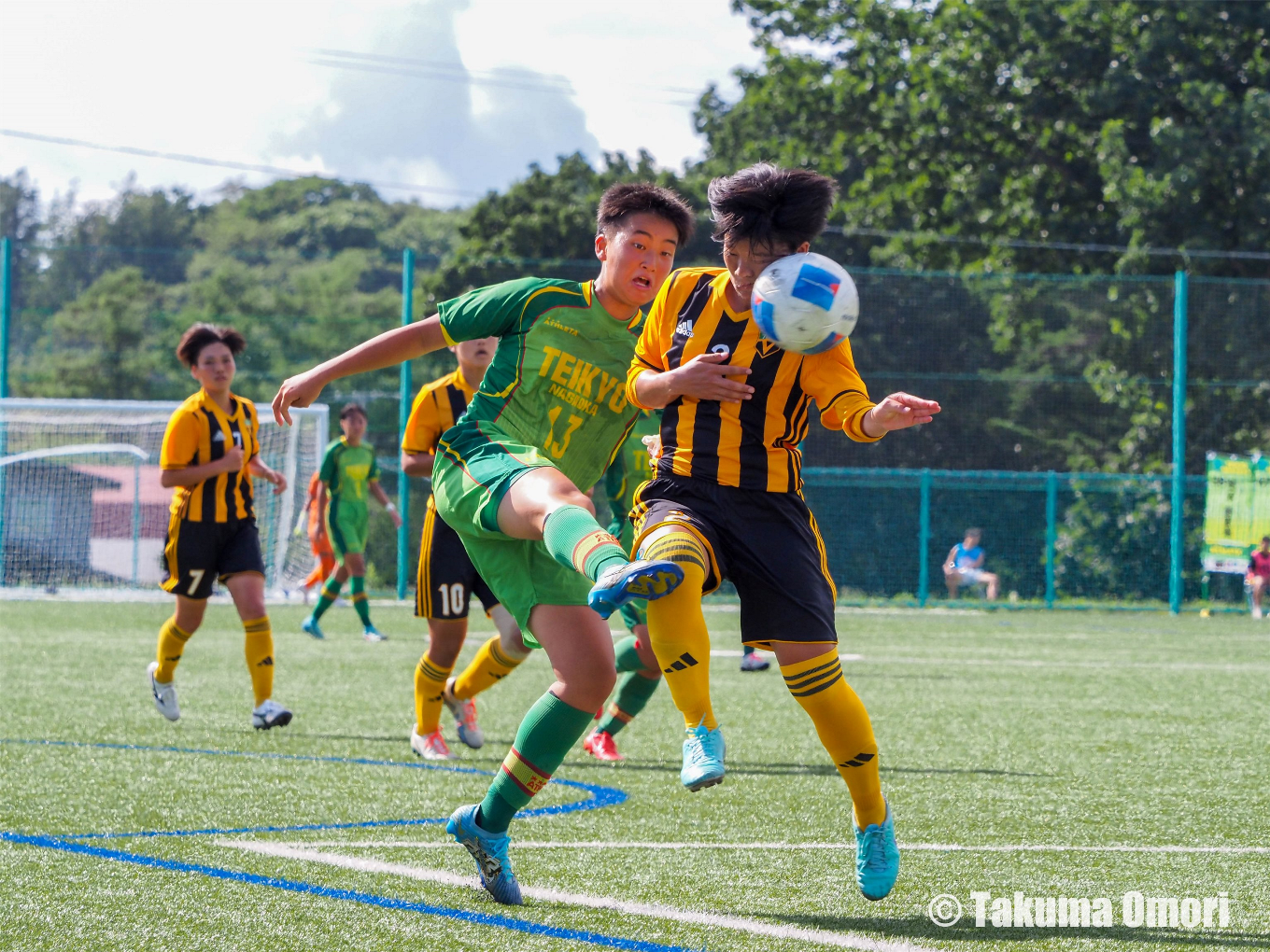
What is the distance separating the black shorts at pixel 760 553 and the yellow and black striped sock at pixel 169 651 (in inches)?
173

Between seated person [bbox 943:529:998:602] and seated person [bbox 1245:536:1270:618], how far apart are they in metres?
3.46

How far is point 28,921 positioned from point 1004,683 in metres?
8.06

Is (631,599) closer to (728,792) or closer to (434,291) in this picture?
(728,792)

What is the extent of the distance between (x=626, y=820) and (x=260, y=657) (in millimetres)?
2974

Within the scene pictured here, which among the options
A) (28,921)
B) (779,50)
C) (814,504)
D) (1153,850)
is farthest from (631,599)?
(779,50)

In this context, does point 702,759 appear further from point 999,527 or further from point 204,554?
point 999,527

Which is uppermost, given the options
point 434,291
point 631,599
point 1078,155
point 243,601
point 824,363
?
point 1078,155

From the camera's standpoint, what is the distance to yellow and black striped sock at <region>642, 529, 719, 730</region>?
3.63 metres

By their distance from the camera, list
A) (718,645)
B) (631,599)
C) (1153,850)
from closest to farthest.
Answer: (631,599)
(1153,850)
(718,645)

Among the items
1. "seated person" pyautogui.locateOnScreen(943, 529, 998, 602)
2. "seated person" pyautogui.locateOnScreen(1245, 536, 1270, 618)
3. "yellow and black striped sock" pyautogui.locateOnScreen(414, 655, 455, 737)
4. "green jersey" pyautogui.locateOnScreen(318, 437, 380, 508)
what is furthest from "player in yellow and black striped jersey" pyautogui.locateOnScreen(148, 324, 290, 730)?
"seated person" pyautogui.locateOnScreen(1245, 536, 1270, 618)

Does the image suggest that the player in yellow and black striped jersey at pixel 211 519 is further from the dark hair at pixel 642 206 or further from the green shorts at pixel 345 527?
the green shorts at pixel 345 527

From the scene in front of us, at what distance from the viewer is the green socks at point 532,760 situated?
3881mm

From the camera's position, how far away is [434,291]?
28375mm

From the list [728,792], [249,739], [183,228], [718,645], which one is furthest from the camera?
[183,228]
